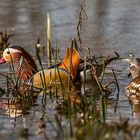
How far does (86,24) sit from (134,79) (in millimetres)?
4079

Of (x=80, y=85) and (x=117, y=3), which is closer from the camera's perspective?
(x=80, y=85)

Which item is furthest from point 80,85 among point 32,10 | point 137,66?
point 32,10

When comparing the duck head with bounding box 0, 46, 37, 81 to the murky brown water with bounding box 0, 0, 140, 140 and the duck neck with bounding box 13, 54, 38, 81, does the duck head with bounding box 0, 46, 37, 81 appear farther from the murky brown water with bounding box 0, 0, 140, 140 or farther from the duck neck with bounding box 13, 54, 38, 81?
the murky brown water with bounding box 0, 0, 140, 140

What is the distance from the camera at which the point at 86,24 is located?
13383 millimetres

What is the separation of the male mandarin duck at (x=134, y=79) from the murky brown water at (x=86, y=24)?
0.54ft

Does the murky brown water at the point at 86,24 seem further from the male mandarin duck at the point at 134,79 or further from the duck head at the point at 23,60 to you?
the duck head at the point at 23,60

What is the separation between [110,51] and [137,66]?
4.99 feet

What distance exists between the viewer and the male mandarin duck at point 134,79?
896 centimetres

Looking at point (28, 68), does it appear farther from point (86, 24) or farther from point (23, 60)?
point (86, 24)

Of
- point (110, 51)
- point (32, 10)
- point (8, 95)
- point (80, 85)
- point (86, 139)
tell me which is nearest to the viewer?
point (86, 139)

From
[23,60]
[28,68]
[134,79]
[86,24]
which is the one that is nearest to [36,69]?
[28,68]

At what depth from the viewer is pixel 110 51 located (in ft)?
37.8

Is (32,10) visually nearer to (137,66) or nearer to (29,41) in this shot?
(29,41)

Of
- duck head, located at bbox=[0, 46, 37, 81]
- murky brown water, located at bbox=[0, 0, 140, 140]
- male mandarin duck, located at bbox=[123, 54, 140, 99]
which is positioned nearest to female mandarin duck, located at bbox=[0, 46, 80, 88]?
duck head, located at bbox=[0, 46, 37, 81]
